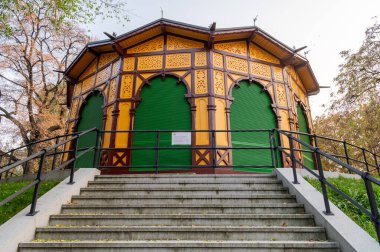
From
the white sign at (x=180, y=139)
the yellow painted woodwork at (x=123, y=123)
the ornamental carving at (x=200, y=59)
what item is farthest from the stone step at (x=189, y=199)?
the ornamental carving at (x=200, y=59)

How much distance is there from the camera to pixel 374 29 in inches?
582

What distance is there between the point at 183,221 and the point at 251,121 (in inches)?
272

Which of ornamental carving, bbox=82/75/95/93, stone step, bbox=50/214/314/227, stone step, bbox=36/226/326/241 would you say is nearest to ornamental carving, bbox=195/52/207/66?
ornamental carving, bbox=82/75/95/93

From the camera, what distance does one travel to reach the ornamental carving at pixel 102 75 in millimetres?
11906

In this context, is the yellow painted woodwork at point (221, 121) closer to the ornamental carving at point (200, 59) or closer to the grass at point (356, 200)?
the ornamental carving at point (200, 59)

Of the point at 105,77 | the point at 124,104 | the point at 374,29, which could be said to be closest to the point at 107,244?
the point at 124,104

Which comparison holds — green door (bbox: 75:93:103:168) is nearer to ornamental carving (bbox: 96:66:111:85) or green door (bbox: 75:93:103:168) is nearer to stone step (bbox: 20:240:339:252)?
ornamental carving (bbox: 96:66:111:85)

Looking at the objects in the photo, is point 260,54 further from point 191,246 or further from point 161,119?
point 191,246

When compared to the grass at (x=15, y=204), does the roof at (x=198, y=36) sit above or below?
above

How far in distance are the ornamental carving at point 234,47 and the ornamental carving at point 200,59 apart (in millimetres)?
677

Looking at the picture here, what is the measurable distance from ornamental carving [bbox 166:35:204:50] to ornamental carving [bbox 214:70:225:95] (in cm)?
140

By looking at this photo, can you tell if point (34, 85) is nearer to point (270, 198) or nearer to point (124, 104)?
point (124, 104)

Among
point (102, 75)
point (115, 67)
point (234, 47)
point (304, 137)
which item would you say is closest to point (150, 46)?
point (115, 67)

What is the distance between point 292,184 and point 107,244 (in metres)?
3.61
